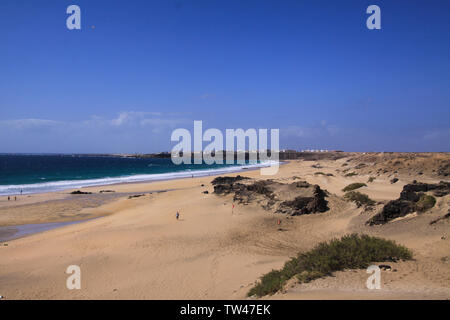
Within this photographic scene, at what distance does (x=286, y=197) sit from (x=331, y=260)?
12124 millimetres

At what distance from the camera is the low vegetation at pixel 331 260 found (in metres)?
7.12

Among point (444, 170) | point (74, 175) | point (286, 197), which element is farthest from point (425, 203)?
point (74, 175)

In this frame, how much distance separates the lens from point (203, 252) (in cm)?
1226

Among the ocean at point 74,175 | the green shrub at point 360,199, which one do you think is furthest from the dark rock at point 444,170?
the ocean at point 74,175

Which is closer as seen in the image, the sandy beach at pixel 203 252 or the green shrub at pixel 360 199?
the sandy beach at pixel 203 252

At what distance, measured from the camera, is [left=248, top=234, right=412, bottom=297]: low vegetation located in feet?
23.4

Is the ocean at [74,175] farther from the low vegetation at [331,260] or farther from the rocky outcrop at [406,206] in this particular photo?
the rocky outcrop at [406,206]

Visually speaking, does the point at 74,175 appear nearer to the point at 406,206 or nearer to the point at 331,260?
the point at 406,206

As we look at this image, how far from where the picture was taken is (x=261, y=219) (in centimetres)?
1742

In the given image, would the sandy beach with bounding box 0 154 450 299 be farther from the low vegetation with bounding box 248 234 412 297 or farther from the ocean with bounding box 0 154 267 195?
the ocean with bounding box 0 154 267 195

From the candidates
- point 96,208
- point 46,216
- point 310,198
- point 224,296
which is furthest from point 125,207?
point 224,296

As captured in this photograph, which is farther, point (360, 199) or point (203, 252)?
point (360, 199)

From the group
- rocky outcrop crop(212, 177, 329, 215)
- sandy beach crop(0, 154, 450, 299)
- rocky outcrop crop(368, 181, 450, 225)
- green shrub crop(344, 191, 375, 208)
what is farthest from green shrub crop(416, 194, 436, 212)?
rocky outcrop crop(212, 177, 329, 215)

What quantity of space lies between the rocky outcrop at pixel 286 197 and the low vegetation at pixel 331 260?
371 inches
